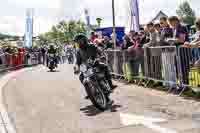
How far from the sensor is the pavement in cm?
692

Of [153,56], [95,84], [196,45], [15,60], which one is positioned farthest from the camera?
[15,60]

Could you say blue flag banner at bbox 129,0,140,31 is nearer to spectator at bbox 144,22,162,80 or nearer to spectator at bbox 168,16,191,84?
spectator at bbox 144,22,162,80

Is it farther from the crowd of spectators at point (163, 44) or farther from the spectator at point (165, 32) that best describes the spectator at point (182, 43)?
the spectator at point (165, 32)

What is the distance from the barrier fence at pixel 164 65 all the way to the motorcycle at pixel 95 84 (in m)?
2.04

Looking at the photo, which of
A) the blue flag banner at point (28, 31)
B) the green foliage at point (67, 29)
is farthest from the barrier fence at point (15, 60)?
the green foliage at point (67, 29)

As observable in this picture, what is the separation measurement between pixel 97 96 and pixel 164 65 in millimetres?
2785

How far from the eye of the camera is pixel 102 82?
9.19 m

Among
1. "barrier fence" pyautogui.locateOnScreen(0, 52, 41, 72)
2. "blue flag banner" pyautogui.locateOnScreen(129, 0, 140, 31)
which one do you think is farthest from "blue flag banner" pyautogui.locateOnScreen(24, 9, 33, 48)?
"blue flag banner" pyautogui.locateOnScreen(129, 0, 140, 31)

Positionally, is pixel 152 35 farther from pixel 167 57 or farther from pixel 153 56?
pixel 167 57

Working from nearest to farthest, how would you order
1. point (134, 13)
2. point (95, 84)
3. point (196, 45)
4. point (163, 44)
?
point (95, 84) < point (196, 45) < point (163, 44) < point (134, 13)

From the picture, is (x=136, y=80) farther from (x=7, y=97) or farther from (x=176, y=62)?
(x=7, y=97)

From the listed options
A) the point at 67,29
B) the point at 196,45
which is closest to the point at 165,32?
the point at 196,45

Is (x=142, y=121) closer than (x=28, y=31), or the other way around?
(x=142, y=121)

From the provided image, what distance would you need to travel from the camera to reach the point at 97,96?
28.9 ft
